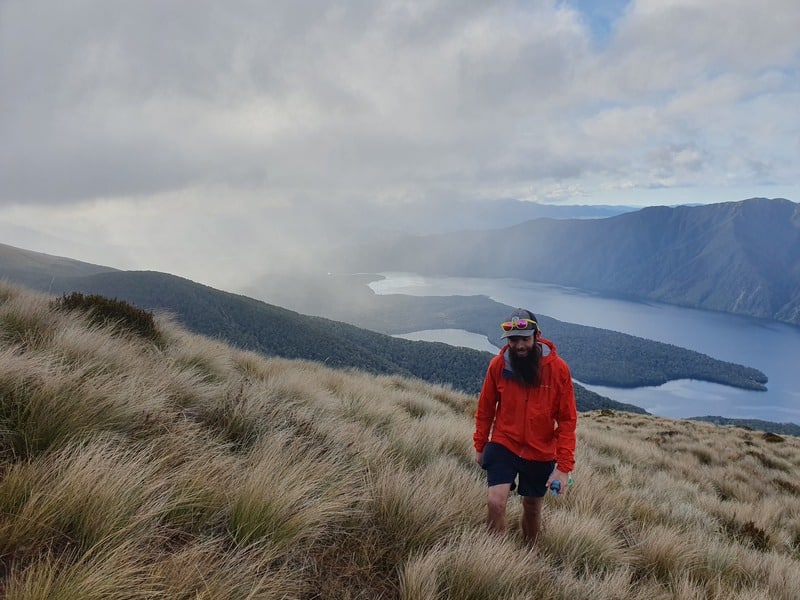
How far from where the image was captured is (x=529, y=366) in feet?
13.2

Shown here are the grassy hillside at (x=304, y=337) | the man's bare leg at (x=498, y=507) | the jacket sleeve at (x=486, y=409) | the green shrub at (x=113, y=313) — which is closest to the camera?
the man's bare leg at (x=498, y=507)

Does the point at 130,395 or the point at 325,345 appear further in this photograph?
the point at 325,345

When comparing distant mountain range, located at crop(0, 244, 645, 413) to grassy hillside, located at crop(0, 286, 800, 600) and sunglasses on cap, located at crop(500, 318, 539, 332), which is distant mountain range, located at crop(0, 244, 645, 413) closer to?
grassy hillside, located at crop(0, 286, 800, 600)

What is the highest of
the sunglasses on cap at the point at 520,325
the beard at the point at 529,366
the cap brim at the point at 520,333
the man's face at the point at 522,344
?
the sunglasses on cap at the point at 520,325

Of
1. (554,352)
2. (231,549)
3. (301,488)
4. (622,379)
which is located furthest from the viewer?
(622,379)

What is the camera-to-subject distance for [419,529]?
3.41 meters

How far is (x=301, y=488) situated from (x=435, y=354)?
291ft

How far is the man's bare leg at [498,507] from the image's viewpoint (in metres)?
3.83

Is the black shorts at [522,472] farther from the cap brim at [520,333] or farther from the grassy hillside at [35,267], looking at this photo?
the grassy hillside at [35,267]

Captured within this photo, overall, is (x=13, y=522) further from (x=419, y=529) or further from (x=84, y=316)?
(x=84, y=316)

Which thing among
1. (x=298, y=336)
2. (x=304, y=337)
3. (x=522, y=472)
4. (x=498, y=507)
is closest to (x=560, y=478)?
(x=522, y=472)

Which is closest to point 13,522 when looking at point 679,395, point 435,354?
point 435,354

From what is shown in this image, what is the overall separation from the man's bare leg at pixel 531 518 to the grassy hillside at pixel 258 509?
13cm

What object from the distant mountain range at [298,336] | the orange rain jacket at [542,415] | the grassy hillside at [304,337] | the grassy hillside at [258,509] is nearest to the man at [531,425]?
the orange rain jacket at [542,415]
